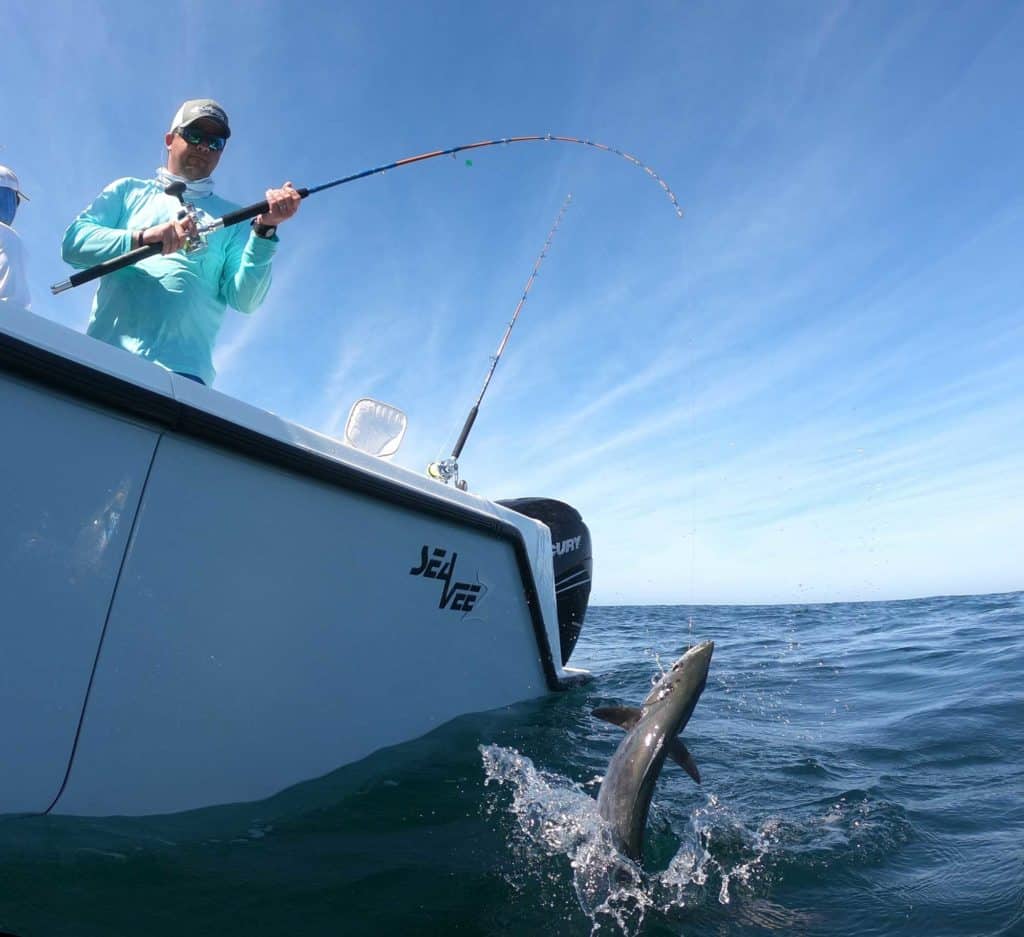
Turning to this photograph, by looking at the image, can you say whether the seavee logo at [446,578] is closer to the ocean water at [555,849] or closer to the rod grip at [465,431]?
the ocean water at [555,849]

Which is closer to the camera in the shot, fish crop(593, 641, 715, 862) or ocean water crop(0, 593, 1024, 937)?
ocean water crop(0, 593, 1024, 937)

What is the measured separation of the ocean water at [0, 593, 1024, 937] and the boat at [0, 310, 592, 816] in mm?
170

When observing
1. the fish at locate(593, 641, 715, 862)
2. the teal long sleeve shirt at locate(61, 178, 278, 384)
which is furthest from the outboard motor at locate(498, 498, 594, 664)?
the teal long sleeve shirt at locate(61, 178, 278, 384)

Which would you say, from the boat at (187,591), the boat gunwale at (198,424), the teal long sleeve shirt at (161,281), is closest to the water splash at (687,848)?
the boat at (187,591)

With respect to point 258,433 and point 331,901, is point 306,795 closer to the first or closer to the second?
point 331,901

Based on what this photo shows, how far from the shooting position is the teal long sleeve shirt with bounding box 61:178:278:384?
9.20 ft

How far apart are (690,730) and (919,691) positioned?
104 inches

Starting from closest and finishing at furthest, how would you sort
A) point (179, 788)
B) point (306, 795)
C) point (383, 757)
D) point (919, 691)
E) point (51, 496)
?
point (51, 496) < point (179, 788) < point (306, 795) < point (383, 757) < point (919, 691)

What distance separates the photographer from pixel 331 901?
2109 mm

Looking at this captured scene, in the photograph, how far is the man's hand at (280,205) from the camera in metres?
3.00

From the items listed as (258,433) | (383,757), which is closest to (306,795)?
(383,757)

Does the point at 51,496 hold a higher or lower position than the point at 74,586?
higher

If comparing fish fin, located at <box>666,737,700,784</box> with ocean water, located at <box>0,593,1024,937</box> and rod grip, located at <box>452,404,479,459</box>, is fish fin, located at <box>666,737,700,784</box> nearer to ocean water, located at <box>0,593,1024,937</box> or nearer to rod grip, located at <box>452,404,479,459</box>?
ocean water, located at <box>0,593,1024,937</box>

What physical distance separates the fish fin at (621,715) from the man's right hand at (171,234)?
8.21 feet
